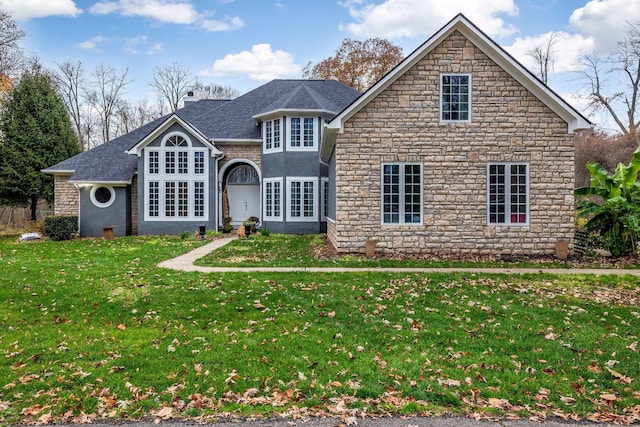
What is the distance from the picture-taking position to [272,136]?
2038 centimetres

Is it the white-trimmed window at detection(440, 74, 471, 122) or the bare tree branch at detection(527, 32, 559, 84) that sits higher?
the bare tree branch at detection(527, 32, 559, 84)

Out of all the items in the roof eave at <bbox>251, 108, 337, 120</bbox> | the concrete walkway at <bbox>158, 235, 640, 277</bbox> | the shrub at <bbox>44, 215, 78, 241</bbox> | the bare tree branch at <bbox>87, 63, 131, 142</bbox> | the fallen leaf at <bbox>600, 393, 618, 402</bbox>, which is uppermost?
the bare tree branch at <bbox>87, 63, 131, 142</bbox>

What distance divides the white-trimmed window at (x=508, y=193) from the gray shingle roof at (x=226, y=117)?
9312 millimetres

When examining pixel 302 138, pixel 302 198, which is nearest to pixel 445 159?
pixel 302 198

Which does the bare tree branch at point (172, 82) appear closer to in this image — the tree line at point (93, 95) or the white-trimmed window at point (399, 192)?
the tree line at point (93, 95)

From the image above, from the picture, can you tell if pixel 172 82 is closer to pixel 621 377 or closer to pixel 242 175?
pixel 242 175

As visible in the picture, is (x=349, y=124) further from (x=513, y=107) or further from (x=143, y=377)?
(x=143, y=377)

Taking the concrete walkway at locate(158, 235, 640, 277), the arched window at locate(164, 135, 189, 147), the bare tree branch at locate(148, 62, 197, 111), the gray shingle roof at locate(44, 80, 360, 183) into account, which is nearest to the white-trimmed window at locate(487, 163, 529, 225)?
the concrete walkway at locate(158, 235, 640, 277)

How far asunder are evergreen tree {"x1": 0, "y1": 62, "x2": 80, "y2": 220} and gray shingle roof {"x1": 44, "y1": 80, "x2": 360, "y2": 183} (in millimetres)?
3761

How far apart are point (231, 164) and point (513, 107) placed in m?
14.4

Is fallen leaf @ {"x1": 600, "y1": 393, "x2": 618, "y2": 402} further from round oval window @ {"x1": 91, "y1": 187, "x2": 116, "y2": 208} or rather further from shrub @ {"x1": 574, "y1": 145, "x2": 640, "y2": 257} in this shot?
round oval window @ {"x1": 91, "y1": 187, "x2": 116, "y2": 208}

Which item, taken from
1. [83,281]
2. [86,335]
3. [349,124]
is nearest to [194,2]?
[349,124]

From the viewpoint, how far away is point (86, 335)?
5809mm

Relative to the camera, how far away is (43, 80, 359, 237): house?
19.6 meters
